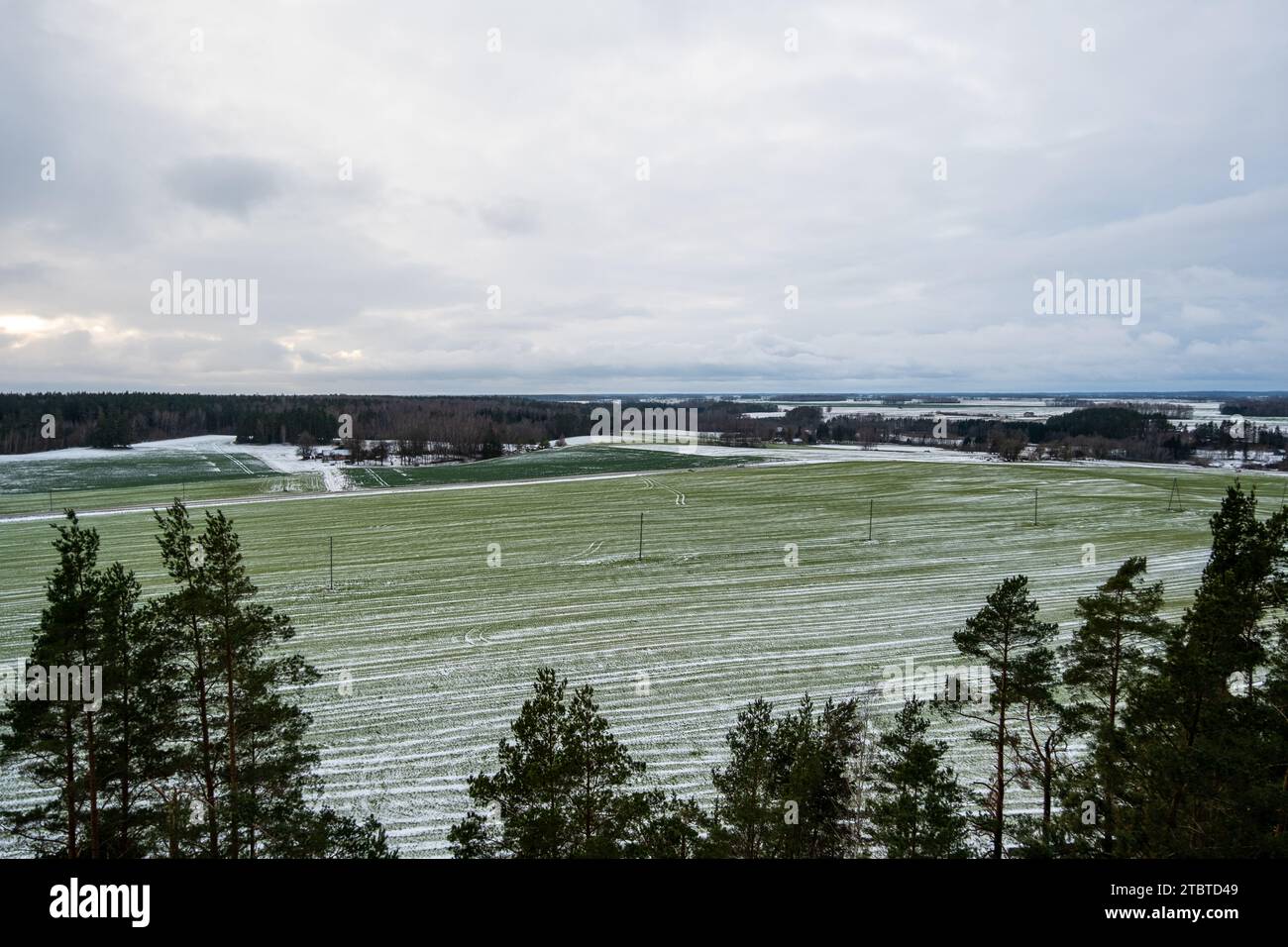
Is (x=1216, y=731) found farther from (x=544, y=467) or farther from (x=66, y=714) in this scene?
(x=544, y=467)

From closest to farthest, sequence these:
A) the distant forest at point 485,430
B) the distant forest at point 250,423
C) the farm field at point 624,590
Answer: the farm field at point 624,590 < the distant forest at point 485,430 < the distant forest at point 250,423

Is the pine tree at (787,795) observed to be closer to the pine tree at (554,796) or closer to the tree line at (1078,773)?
the tree line at (1078,773)

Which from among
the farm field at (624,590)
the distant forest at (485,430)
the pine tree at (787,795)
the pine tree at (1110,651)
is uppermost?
the distant forest at (485,430)

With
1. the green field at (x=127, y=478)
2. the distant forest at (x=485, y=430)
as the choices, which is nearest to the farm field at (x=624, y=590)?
the green field at (x=127, y=478)

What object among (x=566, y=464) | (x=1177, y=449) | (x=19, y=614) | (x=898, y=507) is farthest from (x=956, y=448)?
(x=19, y=614)
